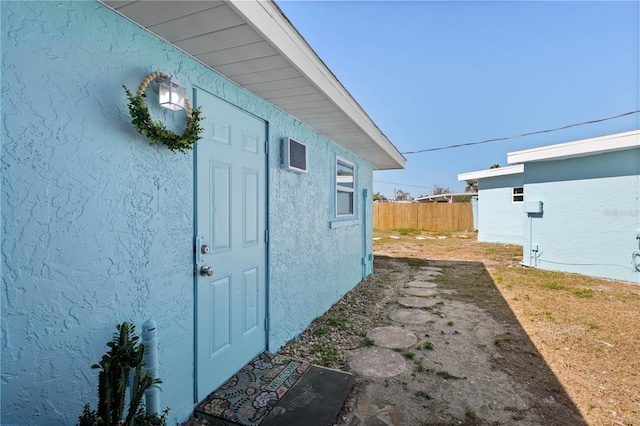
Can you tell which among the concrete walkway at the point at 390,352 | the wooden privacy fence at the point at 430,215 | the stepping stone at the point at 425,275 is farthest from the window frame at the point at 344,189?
the wooden privacy fence at the point at 430,215

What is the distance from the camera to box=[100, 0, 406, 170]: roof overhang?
63.4 inches

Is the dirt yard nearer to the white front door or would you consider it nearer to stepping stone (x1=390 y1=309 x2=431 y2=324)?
stepping stone (x1=390 y1=309 x2=431 y2=324)

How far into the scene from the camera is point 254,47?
1989 mm

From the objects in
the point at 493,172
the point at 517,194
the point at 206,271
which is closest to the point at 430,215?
the point at 493,172

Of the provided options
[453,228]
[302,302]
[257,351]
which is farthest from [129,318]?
[453,228]

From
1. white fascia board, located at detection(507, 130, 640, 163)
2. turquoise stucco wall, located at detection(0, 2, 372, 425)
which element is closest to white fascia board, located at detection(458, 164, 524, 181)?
white fascia board, located at detection(507, 130, 640, 163)

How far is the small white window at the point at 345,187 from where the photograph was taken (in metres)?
5.36

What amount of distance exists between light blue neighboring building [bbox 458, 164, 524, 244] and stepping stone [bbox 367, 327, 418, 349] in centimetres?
1093

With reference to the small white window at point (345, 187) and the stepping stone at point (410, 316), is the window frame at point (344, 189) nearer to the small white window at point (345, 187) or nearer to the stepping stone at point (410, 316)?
the small white window at point (345, 187)

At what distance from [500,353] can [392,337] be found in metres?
1.20

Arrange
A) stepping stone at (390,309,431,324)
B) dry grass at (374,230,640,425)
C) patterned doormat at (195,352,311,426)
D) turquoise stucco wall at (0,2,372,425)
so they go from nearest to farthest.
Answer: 1. turquoise stucco wall at (0,2,372,425)
2. patterned doormat at (195,352,311,426)
3. dry grass at (374,230,640,425)
4. stepping stone at (390,309,431,324)

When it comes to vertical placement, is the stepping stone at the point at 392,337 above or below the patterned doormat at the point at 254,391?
below

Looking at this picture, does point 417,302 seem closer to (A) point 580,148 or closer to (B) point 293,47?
(B) point 293,47

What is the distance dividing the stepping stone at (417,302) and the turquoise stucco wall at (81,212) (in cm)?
381
